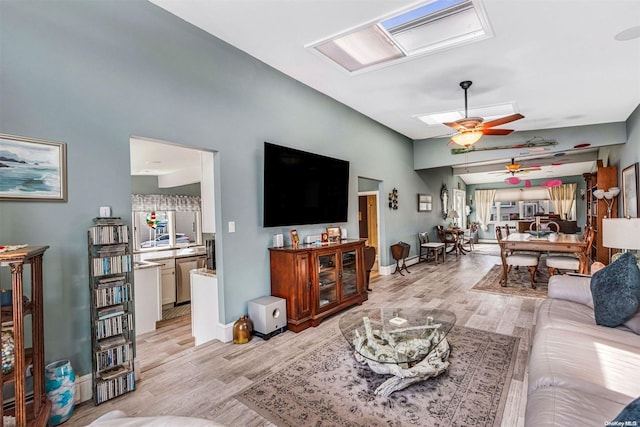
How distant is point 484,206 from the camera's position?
1309cm

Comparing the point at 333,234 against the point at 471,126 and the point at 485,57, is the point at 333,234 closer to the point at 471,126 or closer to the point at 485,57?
the point at 471,126

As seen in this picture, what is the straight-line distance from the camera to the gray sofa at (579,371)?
1.33 metres

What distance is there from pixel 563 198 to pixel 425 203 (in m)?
6.89

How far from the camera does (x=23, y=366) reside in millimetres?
1605

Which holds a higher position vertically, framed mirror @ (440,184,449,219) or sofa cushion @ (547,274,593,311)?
framed mirror @ (440,184,449,219)

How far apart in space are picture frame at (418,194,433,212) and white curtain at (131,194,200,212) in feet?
17.6

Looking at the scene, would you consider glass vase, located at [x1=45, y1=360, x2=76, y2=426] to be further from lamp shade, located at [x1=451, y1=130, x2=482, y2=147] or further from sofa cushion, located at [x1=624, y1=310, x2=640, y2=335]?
lamp shade, located at [x1=451, y1=130, x2=482, y2=147]

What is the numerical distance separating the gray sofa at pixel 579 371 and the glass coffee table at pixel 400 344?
738 mm

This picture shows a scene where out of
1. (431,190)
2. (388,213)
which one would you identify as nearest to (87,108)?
(388,213)

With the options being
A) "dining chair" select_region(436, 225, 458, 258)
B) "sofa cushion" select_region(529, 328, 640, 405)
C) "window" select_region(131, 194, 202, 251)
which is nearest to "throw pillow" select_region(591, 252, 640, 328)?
"sofa cushion" select_region(529, 328, 640, 405)

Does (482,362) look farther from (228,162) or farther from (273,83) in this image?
(273,83)

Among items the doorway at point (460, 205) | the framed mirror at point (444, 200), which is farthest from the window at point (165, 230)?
the doorway at point (460, 205)

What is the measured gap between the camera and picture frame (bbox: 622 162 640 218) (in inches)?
185

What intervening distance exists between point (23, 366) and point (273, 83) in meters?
3.35
